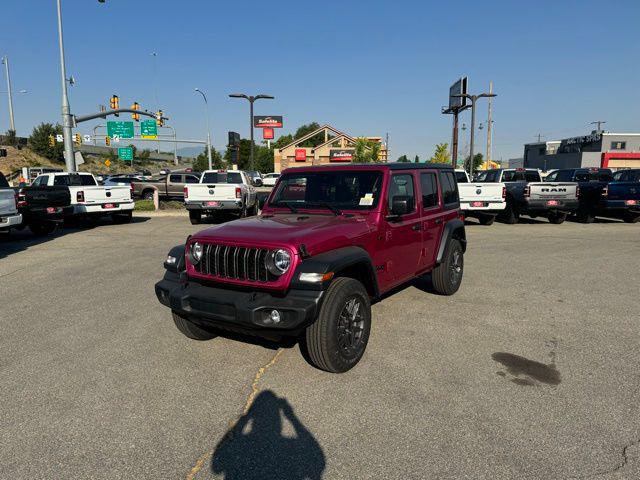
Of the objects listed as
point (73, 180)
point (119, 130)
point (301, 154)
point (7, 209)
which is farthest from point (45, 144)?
point (7, 209)

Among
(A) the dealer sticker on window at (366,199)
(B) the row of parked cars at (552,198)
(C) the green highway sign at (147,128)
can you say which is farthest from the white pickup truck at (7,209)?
(C) the green highway sign at (147,128)

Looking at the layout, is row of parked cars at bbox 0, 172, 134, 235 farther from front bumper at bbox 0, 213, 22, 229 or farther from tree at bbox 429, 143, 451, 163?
tree at bbox 429, 143, 451, 163

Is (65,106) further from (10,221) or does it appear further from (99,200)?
(10,221)

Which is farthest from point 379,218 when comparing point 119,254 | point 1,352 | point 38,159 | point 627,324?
point 38,159

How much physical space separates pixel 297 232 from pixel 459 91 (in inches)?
1567

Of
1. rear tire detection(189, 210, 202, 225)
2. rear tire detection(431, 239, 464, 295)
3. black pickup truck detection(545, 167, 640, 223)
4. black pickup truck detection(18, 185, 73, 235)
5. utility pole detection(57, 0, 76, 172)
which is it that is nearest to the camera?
rear tire detection(431, 239, 464, 295)

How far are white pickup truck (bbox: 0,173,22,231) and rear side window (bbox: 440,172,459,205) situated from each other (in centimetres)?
951

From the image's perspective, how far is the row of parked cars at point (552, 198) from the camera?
14.1 metres

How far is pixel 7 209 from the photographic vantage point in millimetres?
9852

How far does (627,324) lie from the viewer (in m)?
5.08

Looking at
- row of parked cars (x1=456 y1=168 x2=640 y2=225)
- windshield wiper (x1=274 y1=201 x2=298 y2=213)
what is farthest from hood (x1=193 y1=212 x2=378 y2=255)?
row of parked cars (x1=456 y1=168 x2=640 y2=225)

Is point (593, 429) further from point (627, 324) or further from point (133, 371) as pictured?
point (133, 371)

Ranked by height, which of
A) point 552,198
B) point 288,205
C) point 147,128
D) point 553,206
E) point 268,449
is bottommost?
point 268,449

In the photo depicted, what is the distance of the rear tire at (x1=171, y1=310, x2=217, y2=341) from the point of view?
4.38 metres
